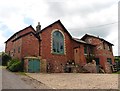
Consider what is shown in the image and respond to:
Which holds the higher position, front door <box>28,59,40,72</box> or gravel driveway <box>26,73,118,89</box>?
front door <box>28,59,40,72</box>

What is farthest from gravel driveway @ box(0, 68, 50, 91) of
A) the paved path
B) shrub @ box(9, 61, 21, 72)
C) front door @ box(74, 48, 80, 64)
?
front door @ box(74, 48, 80, 64)

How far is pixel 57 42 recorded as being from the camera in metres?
32.6

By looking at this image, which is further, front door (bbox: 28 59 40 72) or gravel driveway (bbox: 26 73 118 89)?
front door (bbox: 28 59 40 72)

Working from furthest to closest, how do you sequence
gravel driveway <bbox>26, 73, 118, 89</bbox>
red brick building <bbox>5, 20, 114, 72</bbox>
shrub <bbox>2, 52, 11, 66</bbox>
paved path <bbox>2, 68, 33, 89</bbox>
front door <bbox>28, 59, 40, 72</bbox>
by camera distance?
1. shrub <bbox>2, 52, 11, 66</bbox>
2. red brick building <bbox>5, 20, 114, 72</bbox>
3. front door <bbox>28, 59, 40, 72</bbox>
4. gravel driveway <bbox>26, 73, 118, 89</bbox>
5. paved path <bbox>2, 68, 33, 89</bbox>

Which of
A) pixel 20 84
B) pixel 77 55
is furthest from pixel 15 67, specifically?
pixel 77 55

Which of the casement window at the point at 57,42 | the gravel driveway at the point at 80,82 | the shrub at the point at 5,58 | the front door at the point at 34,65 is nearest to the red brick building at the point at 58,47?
the casement window at the point at 57,42

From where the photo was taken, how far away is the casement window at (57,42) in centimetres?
3203

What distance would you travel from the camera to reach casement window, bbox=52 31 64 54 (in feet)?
105

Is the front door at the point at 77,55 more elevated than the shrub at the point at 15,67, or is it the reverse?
the front door at the point at 77,55

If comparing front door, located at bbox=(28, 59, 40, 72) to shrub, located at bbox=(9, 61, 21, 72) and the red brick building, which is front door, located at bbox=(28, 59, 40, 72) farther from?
the red brick building

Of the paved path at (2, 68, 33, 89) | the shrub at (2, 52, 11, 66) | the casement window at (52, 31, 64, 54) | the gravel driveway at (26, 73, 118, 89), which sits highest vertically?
the casement window at (52, 31, 64, 54)

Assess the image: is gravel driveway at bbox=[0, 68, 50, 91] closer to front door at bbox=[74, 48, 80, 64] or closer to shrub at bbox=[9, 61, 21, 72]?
shrub at bbox=[9, 61, 21, 72]

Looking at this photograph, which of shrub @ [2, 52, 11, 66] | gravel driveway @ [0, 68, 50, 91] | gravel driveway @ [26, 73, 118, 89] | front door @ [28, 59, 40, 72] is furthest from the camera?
shrub @ [2, 52, 11, 66]

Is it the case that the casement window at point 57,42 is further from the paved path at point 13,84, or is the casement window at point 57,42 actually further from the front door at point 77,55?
the paved path at point 13,84
